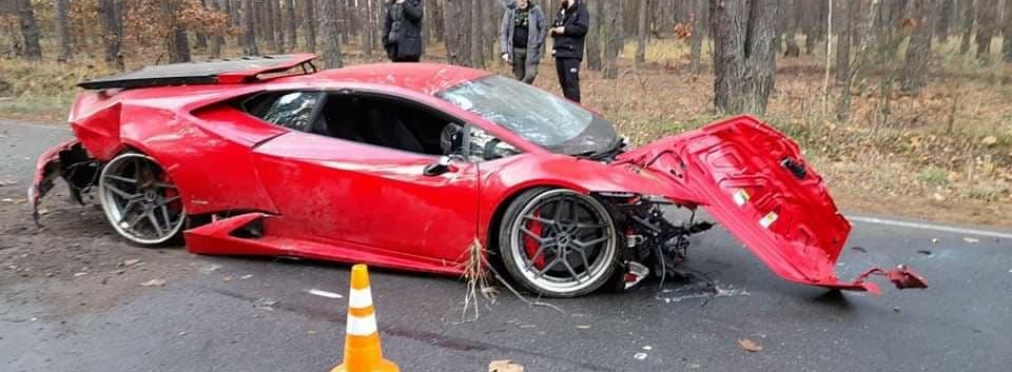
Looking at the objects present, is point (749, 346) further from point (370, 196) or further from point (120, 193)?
point (120, 193)

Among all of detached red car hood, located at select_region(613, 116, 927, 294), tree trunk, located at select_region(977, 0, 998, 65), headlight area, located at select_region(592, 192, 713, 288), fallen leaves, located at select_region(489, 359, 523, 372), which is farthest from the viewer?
tree trunk, located at select_region(977, 0, 998, 65)

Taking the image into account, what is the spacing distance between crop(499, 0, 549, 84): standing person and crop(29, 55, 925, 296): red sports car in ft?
17.6

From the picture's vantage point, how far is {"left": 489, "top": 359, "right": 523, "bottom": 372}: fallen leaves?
3.36m

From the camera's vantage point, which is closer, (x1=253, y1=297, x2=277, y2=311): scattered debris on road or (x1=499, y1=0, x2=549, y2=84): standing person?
(x1=253, y1=297, x2=277, y2=311): scattered debris on road

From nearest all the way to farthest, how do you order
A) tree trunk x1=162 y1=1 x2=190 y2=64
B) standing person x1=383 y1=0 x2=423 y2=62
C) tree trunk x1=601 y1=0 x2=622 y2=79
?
standing person x1=383 y1=0 x2=423 y2=62, tree trunk x1=162 y1=1 x2=190 y2=64, tree trunk x1=601 y1=0 x2=622 y2=79

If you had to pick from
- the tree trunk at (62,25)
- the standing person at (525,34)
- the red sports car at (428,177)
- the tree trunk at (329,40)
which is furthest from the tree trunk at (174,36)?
the red sports car at (428,177)

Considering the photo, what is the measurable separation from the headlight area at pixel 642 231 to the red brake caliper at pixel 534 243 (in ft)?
1.15

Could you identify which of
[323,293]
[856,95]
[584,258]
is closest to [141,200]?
[323,293]

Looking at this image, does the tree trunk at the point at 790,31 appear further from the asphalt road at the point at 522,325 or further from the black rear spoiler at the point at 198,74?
the black rear spoiler at the point at 198,74

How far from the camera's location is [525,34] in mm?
10539

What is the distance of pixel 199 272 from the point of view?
183 inches

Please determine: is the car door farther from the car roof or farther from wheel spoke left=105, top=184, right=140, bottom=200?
wheel spoke left=105, top=184, right=140, bottom=200

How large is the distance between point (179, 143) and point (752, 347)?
11.9 feet

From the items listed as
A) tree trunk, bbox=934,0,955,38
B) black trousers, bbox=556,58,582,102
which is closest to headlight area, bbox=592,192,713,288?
black trousers, bbox=556,58,582,102
